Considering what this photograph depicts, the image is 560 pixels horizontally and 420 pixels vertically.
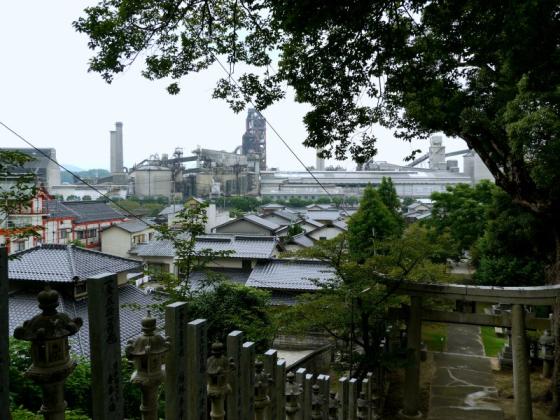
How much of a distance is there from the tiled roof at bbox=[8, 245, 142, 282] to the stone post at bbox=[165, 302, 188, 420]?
465 inches

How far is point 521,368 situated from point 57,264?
13.4 m

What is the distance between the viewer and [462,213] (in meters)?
26.0

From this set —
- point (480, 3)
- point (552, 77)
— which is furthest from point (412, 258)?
point (480, 3)

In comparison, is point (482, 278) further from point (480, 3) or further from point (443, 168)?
point (443, 168)

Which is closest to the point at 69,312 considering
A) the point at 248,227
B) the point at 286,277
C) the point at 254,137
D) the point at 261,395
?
the point at 286,277

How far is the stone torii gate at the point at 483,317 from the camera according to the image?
10.0 m

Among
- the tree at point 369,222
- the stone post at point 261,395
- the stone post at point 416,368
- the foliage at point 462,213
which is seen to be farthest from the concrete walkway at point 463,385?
the stone post at point 261,395

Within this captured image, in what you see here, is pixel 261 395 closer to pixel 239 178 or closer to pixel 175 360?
pixel 175 360

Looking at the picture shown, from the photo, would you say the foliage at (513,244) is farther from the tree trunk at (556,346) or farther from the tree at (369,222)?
the tree at (369,222)

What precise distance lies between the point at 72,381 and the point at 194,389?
4.62 m

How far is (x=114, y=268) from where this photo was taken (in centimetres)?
1541

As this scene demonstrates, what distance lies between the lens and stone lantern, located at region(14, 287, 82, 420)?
57.2 inches

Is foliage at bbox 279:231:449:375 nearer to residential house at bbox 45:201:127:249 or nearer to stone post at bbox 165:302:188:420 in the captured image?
stone post at bbox 165:302:188:420

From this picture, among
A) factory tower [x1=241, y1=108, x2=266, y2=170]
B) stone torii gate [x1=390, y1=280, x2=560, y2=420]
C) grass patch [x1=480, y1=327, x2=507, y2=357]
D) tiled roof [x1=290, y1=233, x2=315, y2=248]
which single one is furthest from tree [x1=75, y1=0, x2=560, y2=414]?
factory tower [x1=241, y1=108, x2=266, y2=170]
